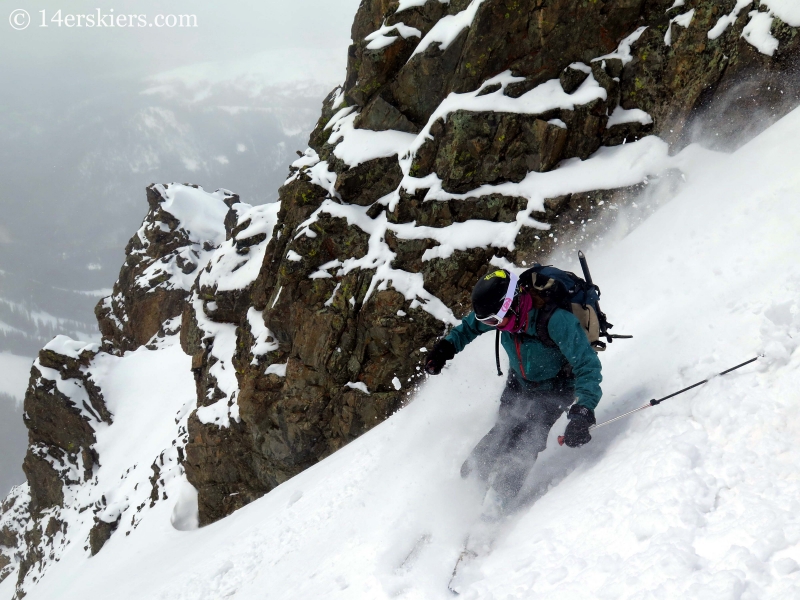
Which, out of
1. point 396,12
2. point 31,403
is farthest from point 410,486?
point 31,403

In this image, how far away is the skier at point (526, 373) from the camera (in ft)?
15.9

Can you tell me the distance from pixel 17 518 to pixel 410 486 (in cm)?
6410

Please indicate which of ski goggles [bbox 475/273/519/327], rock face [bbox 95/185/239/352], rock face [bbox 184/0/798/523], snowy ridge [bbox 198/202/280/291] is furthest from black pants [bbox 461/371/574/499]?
rock face [bbox 95/185/239/352]

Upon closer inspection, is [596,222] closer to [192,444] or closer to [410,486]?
[410,486]

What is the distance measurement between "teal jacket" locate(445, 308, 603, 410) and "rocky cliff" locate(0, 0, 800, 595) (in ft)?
14.6

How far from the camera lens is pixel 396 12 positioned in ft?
48.7

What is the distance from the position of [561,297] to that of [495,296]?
752 millimetres

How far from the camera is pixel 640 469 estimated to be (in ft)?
13.8

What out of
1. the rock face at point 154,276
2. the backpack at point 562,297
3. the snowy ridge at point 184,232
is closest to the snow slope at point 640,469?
the backpack at point 562,297

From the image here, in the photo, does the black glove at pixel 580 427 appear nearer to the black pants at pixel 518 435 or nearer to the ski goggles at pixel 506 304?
the black pants at pixel 518 435

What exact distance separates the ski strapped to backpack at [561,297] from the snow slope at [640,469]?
3.36 ft

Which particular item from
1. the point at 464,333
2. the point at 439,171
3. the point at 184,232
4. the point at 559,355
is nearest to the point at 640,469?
the point at 559,355

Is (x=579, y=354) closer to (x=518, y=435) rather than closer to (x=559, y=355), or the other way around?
(x=559, y=355)

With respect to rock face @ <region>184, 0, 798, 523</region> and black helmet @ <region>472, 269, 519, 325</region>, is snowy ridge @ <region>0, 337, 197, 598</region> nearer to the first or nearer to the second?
rock face @ <region>184, 0, 798, 523</region>
